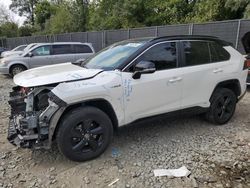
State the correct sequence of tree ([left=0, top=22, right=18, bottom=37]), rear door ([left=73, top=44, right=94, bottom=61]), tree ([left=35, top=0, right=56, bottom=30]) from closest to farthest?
rear door ([left=73, top=44, right=94, bottom=61])
tree ([left=35, top=0, right=56, bottom=30])
tree ([left=0, top=22, right=18, bottom=37])

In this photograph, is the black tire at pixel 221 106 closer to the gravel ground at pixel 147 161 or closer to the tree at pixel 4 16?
the gravel ground at pixel 147 161

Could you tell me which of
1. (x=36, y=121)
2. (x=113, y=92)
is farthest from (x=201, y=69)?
(x=36, y=121)

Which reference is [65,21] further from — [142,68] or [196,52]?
[142,68]

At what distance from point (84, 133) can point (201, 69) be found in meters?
2.29

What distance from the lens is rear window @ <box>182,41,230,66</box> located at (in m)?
4.29

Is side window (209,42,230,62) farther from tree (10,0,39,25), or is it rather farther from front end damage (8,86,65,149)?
tree (10,0,39,25)

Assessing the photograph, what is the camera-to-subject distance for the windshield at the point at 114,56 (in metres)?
3.81

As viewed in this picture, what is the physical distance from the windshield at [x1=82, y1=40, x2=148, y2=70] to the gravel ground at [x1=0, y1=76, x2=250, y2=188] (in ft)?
3.24

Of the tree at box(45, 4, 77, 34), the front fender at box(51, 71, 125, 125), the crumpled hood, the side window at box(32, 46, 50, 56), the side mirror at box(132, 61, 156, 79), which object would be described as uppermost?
the tree at box(45, 4, 77, 34)

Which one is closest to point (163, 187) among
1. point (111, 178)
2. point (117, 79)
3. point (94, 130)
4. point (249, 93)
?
point (111, 178)

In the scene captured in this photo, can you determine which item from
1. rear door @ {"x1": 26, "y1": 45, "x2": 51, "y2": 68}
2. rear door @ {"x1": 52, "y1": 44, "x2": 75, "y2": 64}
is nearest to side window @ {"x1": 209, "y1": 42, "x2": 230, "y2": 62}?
rear door @ {"x1": 52, "y1": 44, "x2": 75, "y2": 64}

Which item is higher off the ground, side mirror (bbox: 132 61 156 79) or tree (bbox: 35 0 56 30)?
tree (bbox: 35 0 56 30)

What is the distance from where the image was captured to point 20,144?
3266 millimetres

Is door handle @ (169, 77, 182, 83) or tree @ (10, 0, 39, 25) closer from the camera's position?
door handle @ (169, 77, 182, 83)
